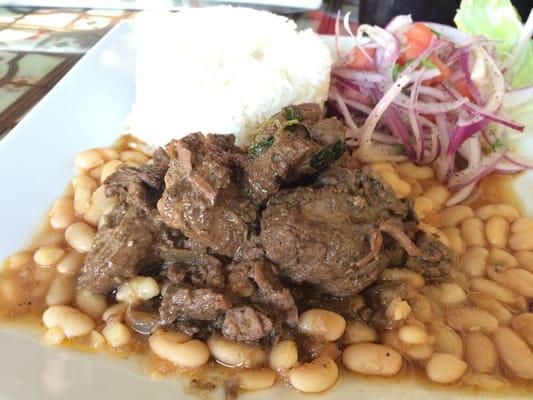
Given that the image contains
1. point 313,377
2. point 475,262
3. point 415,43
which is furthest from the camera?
point 415,43

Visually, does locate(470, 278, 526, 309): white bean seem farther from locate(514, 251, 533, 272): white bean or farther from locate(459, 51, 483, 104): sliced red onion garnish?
locate(459, 51, 483, 104): sliced red onion garnish

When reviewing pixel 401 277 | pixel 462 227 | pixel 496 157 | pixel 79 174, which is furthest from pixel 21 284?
pixel 496 157

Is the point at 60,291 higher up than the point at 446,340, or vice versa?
the point at 60,291

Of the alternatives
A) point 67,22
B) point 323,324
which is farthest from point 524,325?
point 67,22

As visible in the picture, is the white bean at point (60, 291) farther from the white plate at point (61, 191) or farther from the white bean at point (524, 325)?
the white bean at point (524, 325)

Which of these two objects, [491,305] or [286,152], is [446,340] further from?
[286,152]

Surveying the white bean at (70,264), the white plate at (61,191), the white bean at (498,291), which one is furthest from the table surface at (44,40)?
the white bean at (498,291)
